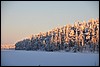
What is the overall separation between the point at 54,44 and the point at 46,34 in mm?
2116

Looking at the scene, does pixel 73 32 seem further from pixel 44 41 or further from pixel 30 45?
pixel 30 45

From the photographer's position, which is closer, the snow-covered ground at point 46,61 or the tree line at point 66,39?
the snow-covered ground at point 46,61

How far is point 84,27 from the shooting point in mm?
35281

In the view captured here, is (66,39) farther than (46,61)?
Yes

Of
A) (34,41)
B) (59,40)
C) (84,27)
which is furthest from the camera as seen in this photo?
(34,41)

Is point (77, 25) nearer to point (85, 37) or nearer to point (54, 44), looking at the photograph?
point (85, 37)

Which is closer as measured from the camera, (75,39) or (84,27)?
(84,27)

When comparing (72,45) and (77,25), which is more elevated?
(77,25)

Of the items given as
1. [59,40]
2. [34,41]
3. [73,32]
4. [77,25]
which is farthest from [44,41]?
[77,25]

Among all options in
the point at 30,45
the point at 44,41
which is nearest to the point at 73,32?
the point at 44,41

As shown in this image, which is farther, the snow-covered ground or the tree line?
the tree line

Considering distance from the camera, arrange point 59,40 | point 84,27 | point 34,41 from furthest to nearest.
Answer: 1. point 34,41
2. point 59,40
3. point 84,27

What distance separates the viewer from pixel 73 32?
1539 inches

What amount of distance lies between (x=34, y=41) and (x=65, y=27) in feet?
33.1
